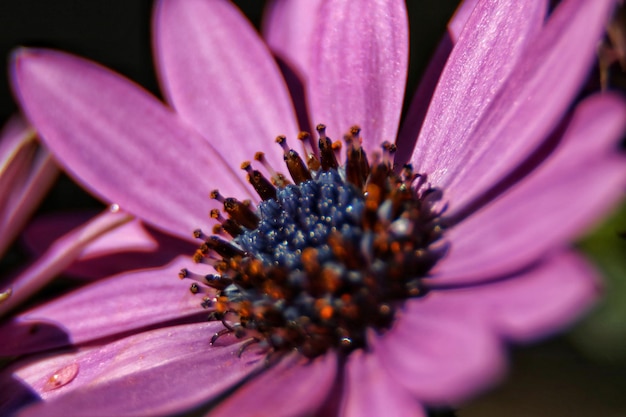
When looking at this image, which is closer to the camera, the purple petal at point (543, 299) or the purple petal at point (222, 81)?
the purple petal at point (543, 299)

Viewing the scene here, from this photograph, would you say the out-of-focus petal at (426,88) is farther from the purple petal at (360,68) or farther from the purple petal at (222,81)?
the purple petal at (222,81)

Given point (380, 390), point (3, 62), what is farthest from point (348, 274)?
point (3, 62)

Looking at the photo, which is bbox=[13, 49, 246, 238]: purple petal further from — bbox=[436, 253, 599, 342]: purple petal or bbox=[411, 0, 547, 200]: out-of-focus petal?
bbox=[436, 253, 599, 342]: purple petal

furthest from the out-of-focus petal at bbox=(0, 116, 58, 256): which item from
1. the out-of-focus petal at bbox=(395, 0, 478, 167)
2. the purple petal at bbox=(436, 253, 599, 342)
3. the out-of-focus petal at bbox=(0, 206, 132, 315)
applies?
the purple petal at bbox=(436, 253, 599, 342)

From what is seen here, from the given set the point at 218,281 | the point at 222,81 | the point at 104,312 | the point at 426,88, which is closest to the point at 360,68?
the point at 426,88

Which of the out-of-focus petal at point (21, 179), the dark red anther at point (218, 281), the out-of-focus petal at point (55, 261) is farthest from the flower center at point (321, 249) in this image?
the out-of-focus petal at point (21, 179)

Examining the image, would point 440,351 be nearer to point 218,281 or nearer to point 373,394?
point 373,394

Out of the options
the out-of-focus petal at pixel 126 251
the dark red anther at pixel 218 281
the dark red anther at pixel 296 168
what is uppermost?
the out-of-focus petal at pixel 126 251
